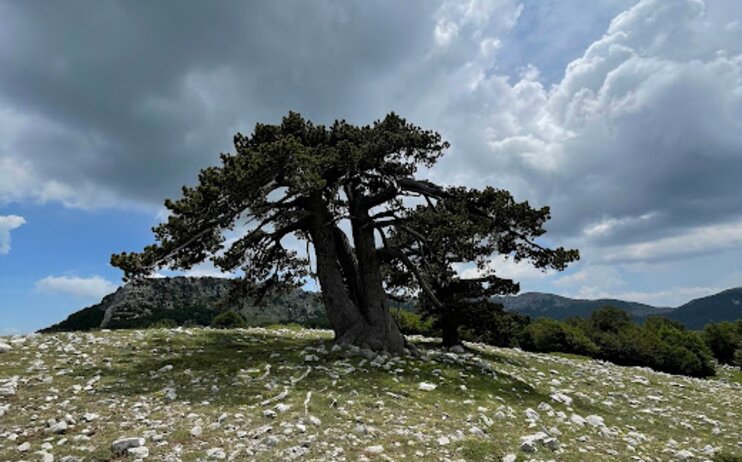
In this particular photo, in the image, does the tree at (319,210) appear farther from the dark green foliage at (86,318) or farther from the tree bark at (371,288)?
the dark green foliage at (86,318)

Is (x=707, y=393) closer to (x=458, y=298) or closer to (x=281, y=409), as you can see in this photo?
(x=458, y=298)

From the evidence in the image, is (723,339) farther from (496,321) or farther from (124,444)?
(124,444)

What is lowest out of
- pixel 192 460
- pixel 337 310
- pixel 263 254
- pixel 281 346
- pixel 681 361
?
pixel 681 361

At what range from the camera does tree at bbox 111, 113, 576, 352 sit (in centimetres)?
1634

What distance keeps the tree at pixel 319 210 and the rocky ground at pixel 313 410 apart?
3062 millimetres

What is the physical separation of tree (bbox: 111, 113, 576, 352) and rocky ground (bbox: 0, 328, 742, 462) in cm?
306

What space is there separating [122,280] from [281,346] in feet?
23.8

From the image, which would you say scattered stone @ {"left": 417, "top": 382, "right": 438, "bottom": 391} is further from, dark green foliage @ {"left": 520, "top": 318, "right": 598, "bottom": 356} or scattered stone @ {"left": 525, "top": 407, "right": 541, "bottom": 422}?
dark green foliage @ {"left": 520, "top": 318, "right": 598, "bottom": 356}

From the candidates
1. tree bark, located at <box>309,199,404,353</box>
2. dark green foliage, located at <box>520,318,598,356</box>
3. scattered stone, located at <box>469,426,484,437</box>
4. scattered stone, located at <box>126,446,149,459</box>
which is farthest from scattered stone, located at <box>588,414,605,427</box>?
dark green foliage, located at <box>520,318,598,356</box>

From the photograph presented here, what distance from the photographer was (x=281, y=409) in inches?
393

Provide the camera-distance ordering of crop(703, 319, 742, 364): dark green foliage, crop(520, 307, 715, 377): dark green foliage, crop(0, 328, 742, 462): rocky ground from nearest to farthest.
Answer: crop(0, 328, 742, 462): rocky ground
crop(520, 307, 715, 377): dark green foliage
crop(703, 319, 742, 364): dark green foliage

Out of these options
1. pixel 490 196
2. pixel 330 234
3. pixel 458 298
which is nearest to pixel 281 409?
pixel 330 234

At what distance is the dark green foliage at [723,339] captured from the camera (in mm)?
82000

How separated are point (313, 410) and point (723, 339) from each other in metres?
101
